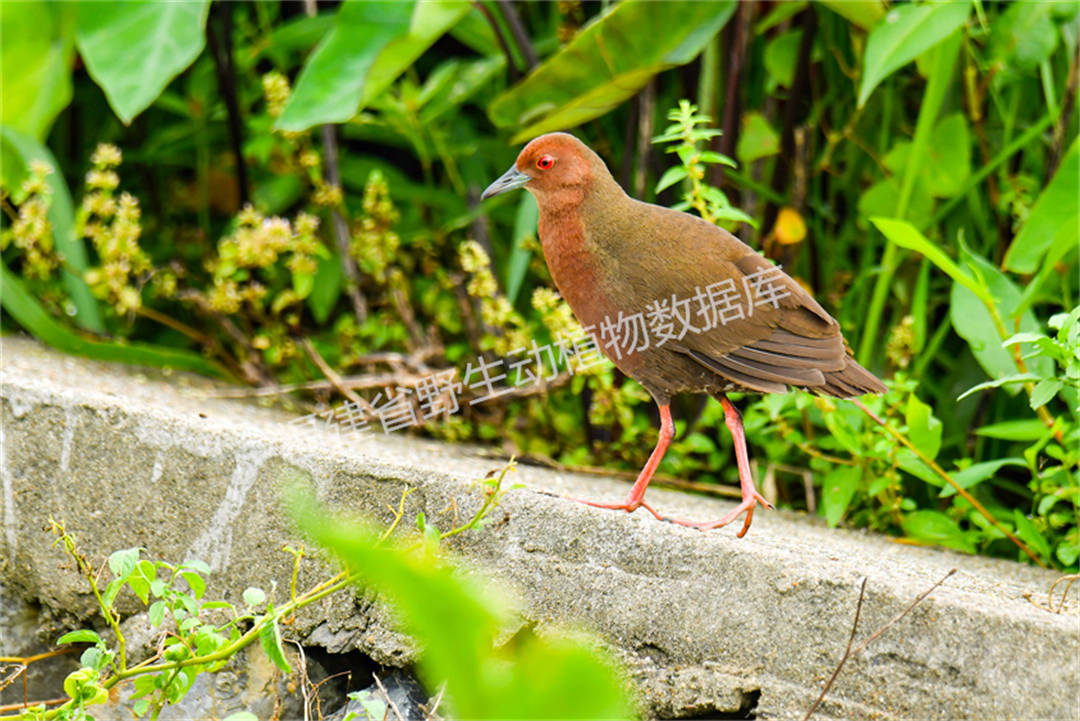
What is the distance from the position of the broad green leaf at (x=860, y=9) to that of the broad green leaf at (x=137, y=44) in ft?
4.60

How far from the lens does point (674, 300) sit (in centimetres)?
165

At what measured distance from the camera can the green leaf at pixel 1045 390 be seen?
1.58 metres

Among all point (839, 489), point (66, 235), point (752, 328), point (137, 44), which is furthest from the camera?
point (66, 235)

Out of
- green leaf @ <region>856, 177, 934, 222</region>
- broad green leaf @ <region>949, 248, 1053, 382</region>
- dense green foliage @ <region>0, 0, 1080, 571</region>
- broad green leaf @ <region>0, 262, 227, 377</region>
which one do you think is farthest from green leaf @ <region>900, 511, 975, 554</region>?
broad green leaf @ <region>0, 262, 227, 377</region>

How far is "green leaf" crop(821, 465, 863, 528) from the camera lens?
2.04 meters

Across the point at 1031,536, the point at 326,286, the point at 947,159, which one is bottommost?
the point at 326,286

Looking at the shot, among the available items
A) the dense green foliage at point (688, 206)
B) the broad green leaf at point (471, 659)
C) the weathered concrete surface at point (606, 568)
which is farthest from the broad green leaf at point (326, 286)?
the broad green leaf at point (471, 659)

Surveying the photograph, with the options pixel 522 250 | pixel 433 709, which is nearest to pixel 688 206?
pixel 522 250

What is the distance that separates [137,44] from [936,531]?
2023mm

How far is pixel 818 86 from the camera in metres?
2.80

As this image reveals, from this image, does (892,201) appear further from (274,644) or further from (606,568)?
(274,644)

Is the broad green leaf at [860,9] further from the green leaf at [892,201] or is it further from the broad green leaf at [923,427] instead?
the broad green leaf at [923,427]

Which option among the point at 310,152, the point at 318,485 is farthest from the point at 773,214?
the point at 318,485

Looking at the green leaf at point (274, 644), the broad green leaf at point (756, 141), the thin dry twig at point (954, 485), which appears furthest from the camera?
the broad green leaf at point (756, 141)
